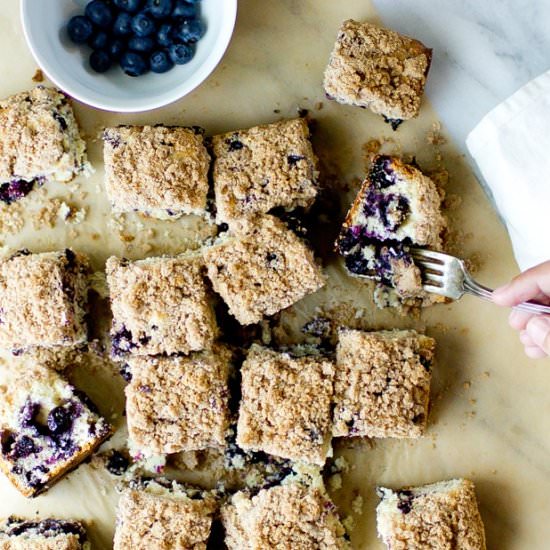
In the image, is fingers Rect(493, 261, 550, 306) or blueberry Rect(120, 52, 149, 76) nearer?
fingers Rect(493, 261, 550, 306)

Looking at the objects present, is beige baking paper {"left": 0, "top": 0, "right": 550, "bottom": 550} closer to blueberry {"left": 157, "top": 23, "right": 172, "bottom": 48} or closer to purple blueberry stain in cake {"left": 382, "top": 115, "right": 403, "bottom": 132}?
purple blueberry stain in cake {"left": 382, "top": 115, "right": 403, "bottom": 132}

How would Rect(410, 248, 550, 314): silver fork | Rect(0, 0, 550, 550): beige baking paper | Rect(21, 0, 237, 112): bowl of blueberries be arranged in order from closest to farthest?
1. Rect(21, 0, 237, 112): bowl of blueberries
2. Rect(410, 248, 550, 314): silver fork
3. Rect(0, 0, 550, 550): beige baking paper

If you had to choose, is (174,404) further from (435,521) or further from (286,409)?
(435,521)

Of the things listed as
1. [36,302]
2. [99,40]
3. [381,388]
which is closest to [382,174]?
[381,388]

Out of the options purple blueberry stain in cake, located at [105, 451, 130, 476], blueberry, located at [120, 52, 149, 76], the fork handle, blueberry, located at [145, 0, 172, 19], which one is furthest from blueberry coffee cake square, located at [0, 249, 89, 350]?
the fork handle

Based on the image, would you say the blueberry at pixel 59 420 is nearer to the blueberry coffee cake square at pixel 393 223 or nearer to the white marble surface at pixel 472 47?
the blueberry coffee cake square at pixel 393 223

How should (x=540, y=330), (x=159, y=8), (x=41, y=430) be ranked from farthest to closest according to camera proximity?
1. (x=41, y=430)
2. (x=159, y=8)
3. (x=540, y=330)
